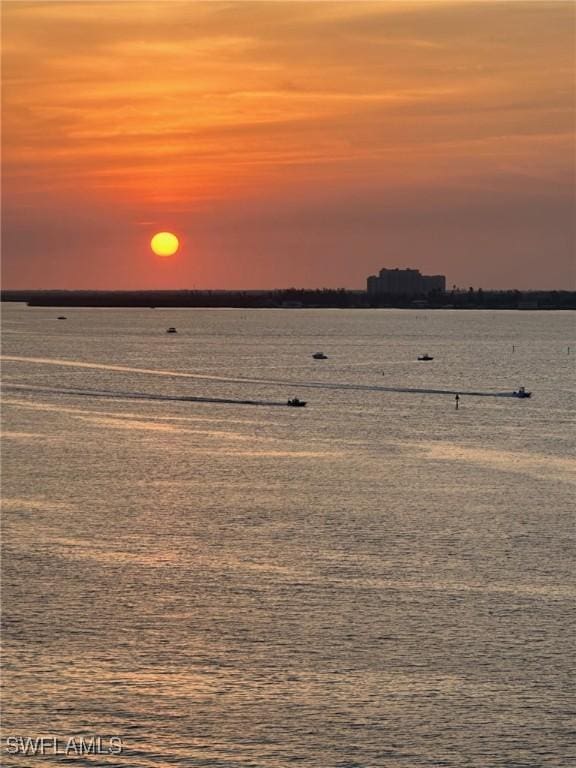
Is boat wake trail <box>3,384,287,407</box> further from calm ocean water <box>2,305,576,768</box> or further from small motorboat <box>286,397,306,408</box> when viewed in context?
calm ocean water <box>2,305,576,768</box>

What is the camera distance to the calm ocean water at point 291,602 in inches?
1587

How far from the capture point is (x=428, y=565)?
194ft

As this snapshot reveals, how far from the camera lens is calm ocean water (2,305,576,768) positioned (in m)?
40.3

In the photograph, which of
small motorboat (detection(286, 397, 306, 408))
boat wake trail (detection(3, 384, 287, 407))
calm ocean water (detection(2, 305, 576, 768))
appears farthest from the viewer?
boat wake trail (detection(3, 384, 287, 407))

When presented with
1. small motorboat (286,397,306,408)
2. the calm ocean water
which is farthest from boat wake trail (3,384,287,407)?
the calm ocean water

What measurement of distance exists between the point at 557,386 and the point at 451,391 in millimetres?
18560

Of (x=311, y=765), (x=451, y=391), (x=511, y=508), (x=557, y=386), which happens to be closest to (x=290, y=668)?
(x=311, y=765)

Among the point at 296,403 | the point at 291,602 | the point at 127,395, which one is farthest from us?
the point at 127,395

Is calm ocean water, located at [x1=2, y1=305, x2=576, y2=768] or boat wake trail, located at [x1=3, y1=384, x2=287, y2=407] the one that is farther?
boat wake trail, located at [x1=3, y1=384, x2=287, y2=407]

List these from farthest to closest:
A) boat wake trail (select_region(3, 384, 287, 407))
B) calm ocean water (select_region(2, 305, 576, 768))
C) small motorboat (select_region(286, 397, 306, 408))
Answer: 1. boat wake trail (select_region(3, 384, 287, 407))
2. small motorboat (select_region(286, 397, 306, 408))
3. calm ocean water (select_region(2, 305, 576, 768))

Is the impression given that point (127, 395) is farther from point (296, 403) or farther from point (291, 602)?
point (291, 602)

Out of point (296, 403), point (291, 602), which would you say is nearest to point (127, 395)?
point (296, 403)

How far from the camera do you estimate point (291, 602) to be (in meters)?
52.6

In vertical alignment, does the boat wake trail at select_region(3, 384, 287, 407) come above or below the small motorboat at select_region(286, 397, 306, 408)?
below
